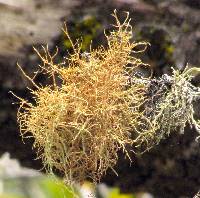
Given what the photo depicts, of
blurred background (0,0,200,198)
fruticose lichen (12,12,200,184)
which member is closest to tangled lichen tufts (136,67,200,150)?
fruticose lichen (12,12,200,184)

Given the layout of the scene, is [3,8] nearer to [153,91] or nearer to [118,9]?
[118,9]

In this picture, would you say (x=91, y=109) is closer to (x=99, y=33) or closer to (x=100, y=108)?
(x=100, y=108)

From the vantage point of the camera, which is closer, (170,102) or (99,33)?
(170,102)

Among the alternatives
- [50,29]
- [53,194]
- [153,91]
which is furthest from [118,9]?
[53,194]

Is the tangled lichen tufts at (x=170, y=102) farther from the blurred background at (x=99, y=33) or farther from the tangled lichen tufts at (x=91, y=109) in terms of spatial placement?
the blurred background at (x=99, y=33)

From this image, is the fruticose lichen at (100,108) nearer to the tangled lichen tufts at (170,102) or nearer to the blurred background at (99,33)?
the tangled lichen tufts at (170,102)

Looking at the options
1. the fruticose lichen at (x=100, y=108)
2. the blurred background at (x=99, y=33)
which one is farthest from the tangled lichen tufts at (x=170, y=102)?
the blurred background at (x=99, y=33)

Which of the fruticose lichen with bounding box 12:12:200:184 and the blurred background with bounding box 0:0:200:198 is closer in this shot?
the fruticose lichen with bounding box 12:12:200:184

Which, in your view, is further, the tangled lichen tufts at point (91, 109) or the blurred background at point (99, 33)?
the blurred background at point (99, 33)

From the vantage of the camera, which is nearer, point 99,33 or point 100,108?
point 100,108

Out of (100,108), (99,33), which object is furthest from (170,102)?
(99,33)

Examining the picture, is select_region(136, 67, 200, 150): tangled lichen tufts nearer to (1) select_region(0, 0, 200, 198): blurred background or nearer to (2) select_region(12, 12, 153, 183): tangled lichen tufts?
(2) select_region(12, 12, 153, 183): tangled lichen tufts
